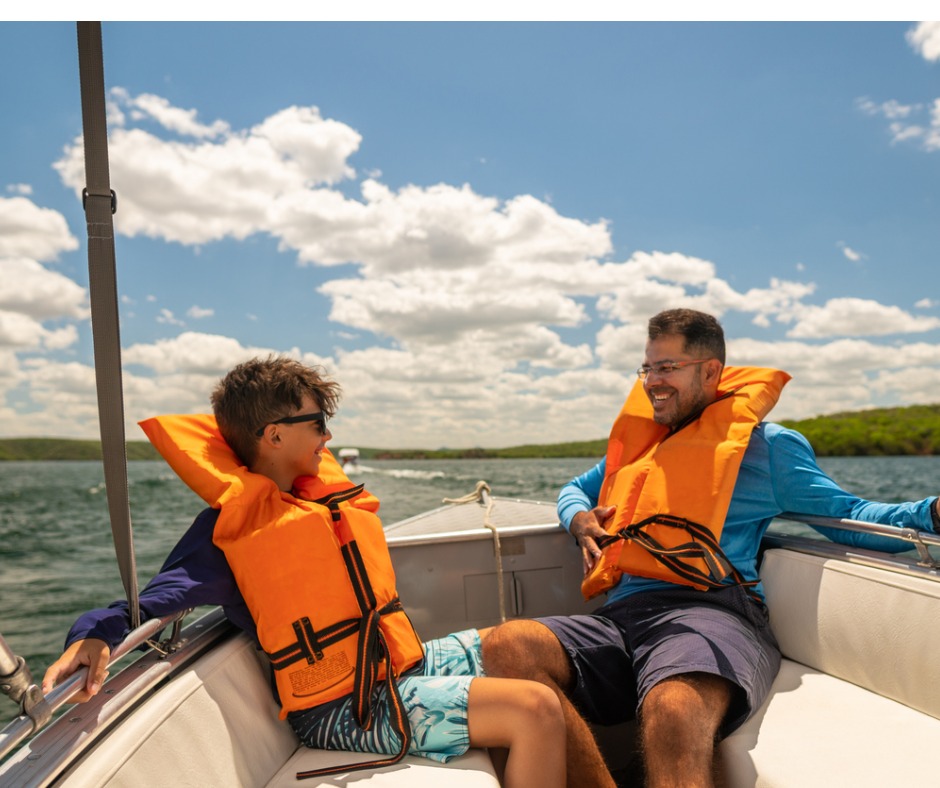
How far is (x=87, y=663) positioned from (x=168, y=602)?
26cm

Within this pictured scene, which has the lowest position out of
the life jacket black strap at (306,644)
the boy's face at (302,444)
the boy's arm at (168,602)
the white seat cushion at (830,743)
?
the white seat cushion at (830,743)

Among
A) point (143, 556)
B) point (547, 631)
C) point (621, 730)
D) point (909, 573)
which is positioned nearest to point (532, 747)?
point (547, 631)

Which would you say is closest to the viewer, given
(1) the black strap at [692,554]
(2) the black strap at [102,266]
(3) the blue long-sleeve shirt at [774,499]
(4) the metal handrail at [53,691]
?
(4) the metal handrail at [53,691]

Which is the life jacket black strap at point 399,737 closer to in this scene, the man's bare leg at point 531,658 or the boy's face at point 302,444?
the man's bare leg at point 531,658

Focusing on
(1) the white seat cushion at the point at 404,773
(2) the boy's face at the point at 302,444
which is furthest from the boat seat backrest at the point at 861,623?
(2) the boy's face at the point at 302,444

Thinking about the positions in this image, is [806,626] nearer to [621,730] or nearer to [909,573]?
[909,573]

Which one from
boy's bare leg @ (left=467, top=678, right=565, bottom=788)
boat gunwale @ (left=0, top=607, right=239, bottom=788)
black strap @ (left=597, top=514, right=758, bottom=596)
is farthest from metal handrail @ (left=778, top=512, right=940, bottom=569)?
boat gunwale @ (left=0, top=607, right=239, bottom=788)

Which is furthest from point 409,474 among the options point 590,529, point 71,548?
point 590,529

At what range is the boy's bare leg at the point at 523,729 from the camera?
1.67 meters

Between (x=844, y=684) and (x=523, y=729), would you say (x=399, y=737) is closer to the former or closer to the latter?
(x=523, y=729)

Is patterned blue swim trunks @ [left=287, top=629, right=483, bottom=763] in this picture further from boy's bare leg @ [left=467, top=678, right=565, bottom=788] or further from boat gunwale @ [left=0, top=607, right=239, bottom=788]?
boat gunwale @ [left=0, top=607, right=239, bottom=788]

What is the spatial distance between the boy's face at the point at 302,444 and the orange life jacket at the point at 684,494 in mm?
1019

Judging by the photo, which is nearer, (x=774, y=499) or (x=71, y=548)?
(x=774, y=499)

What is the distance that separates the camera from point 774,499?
2.40m
